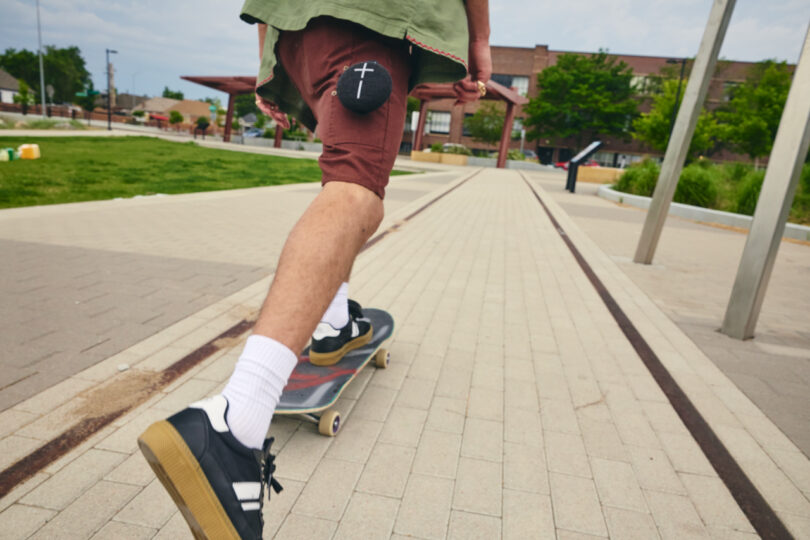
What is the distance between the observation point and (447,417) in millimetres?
2227

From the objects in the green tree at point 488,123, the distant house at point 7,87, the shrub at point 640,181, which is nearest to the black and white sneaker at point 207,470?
the shrub at point 640,181

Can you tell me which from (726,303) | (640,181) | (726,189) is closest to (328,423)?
(726,303)

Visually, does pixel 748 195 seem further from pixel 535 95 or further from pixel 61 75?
pixel 61 75

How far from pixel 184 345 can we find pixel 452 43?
2.21m

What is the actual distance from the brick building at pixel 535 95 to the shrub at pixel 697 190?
48.6m

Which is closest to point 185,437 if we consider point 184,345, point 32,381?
point 32,381

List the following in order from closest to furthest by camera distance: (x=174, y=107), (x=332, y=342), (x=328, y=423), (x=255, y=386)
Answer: (x=255, y=386), (x=328, y=423), (x=332, y=342), (x=174, y=107)

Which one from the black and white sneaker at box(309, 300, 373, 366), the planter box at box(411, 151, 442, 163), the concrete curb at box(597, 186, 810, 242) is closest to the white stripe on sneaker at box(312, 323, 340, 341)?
the black and white sneaker at box(309, 300, 373, 366)

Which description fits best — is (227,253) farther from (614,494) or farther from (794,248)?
(794,248)

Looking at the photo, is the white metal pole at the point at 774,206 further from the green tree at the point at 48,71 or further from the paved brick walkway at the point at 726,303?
the green tree at the point at 48,71

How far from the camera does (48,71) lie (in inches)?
3701

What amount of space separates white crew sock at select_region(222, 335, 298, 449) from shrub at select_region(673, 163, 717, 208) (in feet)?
48.7

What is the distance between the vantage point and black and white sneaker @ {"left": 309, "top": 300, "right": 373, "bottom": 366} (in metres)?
2.34

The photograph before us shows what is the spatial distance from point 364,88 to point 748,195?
13.9 metres
